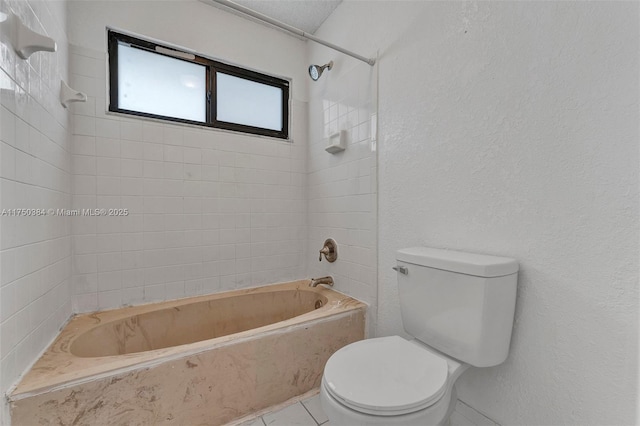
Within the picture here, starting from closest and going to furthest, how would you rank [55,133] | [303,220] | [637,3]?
[637,3]
[55,133]
[303,220]

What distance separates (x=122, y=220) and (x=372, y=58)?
181 cm

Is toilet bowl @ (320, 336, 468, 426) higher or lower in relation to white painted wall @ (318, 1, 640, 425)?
lower

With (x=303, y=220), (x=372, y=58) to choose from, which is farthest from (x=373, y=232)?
(x=372, y=58)

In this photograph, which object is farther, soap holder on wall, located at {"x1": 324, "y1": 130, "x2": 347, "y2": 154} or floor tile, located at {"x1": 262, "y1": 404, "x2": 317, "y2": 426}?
soap holder on wall, located at {"x1": 324, "y1": 130, "x2": 347, "y2": 154}

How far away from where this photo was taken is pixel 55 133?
1.33 metres

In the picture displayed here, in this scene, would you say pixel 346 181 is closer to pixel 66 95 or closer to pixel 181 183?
pixel 181 183

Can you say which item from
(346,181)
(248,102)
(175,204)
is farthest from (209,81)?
(346,181)

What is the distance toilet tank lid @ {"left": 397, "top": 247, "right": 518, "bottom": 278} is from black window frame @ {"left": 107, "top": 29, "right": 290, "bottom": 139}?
1.51 metres

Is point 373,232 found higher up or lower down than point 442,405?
higher up

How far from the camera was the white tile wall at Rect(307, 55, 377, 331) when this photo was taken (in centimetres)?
173

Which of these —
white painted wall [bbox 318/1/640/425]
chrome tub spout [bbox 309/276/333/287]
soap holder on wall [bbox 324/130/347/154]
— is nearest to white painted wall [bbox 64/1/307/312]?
chrome tub spout [bbox 309/276/333/287]

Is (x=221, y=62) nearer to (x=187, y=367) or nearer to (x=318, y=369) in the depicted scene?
(x=187, y=367)

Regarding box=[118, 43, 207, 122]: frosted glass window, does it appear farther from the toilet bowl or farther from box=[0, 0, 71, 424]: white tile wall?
the toilet bowl

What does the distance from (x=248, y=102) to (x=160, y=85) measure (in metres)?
0.60
